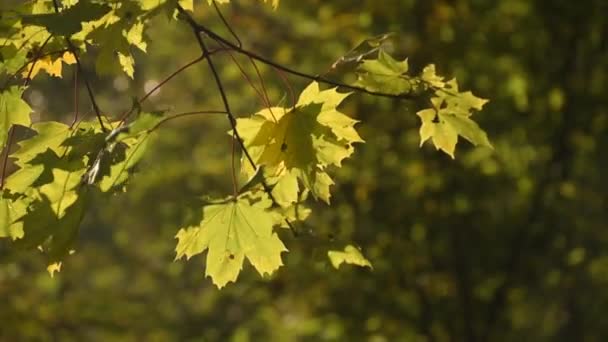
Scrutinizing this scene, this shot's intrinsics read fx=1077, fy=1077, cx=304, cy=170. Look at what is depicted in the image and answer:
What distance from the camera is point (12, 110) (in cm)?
209

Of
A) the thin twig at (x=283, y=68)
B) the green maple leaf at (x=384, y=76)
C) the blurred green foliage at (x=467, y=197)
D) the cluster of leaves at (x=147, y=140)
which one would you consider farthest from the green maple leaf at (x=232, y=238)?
the blurred green foliage at (x=467, y=197)

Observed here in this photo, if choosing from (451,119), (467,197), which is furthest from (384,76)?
(467,197)

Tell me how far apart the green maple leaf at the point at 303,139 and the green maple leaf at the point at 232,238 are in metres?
0.09

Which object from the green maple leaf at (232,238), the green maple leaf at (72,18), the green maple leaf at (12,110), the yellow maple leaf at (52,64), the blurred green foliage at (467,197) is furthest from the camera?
the blurred green foliage at (467,197)

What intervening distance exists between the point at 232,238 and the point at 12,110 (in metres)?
0.51

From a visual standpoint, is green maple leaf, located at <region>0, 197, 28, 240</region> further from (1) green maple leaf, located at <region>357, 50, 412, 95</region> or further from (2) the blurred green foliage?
(2) the blurred green foliage

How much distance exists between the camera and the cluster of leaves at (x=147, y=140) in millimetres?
1837

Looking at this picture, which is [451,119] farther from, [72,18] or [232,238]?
[72,18]

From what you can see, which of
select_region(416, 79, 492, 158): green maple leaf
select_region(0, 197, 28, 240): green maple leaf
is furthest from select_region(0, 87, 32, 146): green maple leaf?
select_region(416, 79, 492, 158): green maple leaf

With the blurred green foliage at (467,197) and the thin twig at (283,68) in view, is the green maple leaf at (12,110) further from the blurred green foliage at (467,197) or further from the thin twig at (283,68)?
the blurred green foliage at (467,197)

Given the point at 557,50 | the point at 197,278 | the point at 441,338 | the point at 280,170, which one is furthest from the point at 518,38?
the point at 280,170

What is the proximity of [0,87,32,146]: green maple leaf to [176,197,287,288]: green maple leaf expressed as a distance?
39 centimetres

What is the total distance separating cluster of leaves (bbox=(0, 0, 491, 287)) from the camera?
1.84 metres

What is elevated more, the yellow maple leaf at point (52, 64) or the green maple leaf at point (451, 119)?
the yellow maple leaf at point (52, 64)
